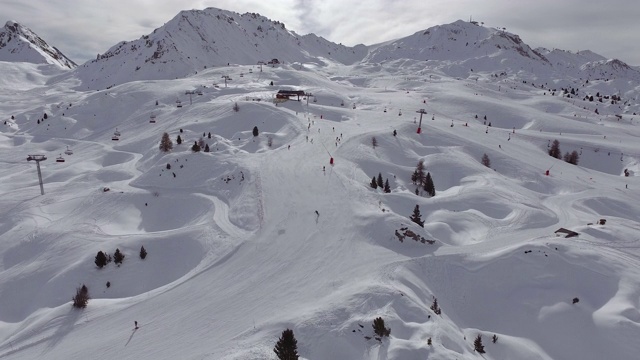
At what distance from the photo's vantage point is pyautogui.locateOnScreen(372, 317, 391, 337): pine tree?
18.4m

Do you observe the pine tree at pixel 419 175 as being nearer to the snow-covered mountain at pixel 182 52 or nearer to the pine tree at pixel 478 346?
the pine tree at pixel 478 346

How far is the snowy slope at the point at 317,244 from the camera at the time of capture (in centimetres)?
2039

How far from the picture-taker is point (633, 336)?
20.2m


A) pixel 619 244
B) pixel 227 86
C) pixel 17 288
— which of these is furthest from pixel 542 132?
pixel 17 288

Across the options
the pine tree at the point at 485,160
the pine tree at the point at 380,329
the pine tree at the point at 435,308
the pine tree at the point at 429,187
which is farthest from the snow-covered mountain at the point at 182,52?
the pine tree at the point at 380,329

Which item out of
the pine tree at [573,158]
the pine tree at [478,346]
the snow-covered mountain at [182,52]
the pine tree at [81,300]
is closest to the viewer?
the pine tree at [478,346]

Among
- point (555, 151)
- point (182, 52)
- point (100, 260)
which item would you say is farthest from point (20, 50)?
point (555, 151)

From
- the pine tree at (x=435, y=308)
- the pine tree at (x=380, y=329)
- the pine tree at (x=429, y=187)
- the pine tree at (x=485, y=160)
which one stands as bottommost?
the pine tree at (x=435, y=308)

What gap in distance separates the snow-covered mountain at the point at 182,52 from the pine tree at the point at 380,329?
135533 mm

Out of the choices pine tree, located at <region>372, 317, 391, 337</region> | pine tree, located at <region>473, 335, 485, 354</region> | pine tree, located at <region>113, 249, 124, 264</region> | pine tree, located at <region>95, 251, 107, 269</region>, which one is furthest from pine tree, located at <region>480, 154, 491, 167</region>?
pine tree, located at <region>95, 251, 107, 269</region>

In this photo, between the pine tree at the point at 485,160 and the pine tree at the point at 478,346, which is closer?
the pine tree at the point at 478,346

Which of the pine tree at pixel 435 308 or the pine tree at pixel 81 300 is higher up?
the pine tree at pixel 435 308

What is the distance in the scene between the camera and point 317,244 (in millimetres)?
29328

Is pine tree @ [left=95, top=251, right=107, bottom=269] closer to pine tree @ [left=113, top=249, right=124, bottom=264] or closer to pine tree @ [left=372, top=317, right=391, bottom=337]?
pine tree @ [left=113, top=249, right=124, bottom=264]
